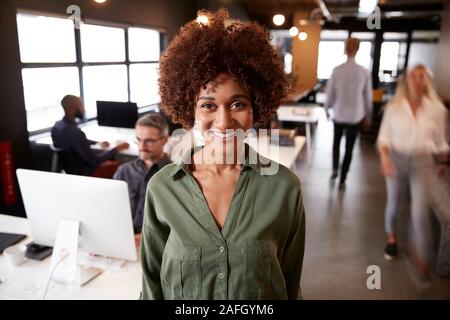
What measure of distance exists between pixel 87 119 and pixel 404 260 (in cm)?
266

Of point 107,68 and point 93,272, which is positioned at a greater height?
point 107,68

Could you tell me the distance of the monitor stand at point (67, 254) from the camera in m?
1.26

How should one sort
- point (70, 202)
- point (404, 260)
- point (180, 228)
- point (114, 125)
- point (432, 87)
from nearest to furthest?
point (180, 228)
point (70, 202)
point (432, 87)
point (404, 260)
point (114, 125)

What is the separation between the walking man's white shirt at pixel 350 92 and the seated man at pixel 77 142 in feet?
7.61

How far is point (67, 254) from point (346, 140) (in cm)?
350

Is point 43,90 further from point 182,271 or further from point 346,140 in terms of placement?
point 346,140

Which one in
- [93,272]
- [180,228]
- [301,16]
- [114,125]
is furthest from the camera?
[301,16]

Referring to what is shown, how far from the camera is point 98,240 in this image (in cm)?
128

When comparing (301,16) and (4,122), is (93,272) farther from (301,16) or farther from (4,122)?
(301,16)

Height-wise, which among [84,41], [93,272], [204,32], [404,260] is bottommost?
[404,260]

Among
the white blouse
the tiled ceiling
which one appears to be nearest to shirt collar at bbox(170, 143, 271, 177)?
the white blouse

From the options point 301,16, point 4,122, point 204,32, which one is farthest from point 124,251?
point 301,16

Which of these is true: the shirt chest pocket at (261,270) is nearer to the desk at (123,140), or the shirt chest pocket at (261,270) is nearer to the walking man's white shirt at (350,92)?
the desk at (123,140)

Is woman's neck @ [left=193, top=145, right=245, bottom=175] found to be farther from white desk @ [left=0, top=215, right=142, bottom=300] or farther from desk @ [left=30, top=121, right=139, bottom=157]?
desk @ [left=30, top=121, right=139, bottom=157]
